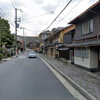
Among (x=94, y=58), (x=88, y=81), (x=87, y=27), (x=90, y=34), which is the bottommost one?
(x=88, y=81)

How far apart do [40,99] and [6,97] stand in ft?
4.68

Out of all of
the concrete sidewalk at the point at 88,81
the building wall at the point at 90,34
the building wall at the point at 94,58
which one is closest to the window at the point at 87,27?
the building wall at the point at 90,34

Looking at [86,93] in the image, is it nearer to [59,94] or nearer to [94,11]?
[59,94]

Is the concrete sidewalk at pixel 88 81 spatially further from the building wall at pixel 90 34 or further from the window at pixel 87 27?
the window at pixel 87 27

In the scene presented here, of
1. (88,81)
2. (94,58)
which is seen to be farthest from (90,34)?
(88,81)

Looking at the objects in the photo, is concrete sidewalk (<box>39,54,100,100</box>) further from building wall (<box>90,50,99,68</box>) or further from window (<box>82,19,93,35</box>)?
window (<box>82,19,93,35</box>)

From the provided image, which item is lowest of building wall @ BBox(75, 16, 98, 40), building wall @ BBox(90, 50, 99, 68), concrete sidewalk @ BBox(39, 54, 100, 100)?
concrete sidewalk @ BBox(39, 54, 100, 100)

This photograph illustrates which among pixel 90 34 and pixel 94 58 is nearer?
pixel 94 58

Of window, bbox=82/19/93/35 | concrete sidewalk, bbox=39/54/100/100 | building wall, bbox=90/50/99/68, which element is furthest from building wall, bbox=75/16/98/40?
concrete sidewalk, bbox=39/54/100/100

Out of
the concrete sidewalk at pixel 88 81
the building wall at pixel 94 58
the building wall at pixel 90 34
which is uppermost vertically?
the building wall at pixel 90 34

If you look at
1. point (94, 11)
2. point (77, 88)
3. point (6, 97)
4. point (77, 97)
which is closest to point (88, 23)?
point (94, 11)

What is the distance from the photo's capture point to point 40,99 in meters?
4.09

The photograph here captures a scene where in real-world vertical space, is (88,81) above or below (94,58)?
below

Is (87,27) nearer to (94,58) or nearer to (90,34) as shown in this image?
(90,34)
